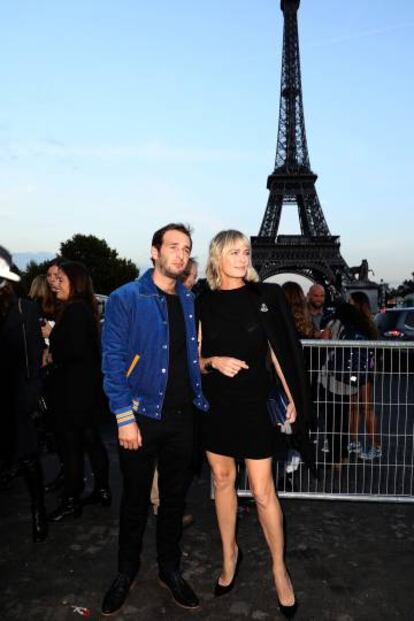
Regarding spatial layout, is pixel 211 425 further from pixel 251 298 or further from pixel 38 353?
pixel 38 353

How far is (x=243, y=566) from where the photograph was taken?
3.17 metres

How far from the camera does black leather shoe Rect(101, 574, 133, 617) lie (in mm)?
2691

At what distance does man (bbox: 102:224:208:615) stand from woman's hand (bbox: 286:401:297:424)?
46cm

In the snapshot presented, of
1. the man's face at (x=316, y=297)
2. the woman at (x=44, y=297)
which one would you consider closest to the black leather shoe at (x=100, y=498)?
the woman at (x=44, y=297)

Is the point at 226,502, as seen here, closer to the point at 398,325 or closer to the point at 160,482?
the point at 160,482

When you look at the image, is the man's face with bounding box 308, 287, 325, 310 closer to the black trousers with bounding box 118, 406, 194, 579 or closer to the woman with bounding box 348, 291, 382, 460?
the woman with bounding box 348, 291, 382, 460

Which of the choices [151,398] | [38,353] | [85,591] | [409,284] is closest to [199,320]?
[151,398]

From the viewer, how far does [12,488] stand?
4.56 m

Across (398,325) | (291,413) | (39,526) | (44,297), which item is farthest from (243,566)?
(398,325)

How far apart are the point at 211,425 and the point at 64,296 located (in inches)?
70.1

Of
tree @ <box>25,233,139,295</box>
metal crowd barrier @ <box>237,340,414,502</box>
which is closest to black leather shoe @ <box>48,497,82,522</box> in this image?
metal crowd barrier @ <box>237,340,414,502</box>

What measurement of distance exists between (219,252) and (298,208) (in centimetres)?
5871

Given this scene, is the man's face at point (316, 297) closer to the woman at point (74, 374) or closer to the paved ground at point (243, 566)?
the paved ground at point (243, 566)

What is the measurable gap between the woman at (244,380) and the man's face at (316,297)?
11.5 feet
